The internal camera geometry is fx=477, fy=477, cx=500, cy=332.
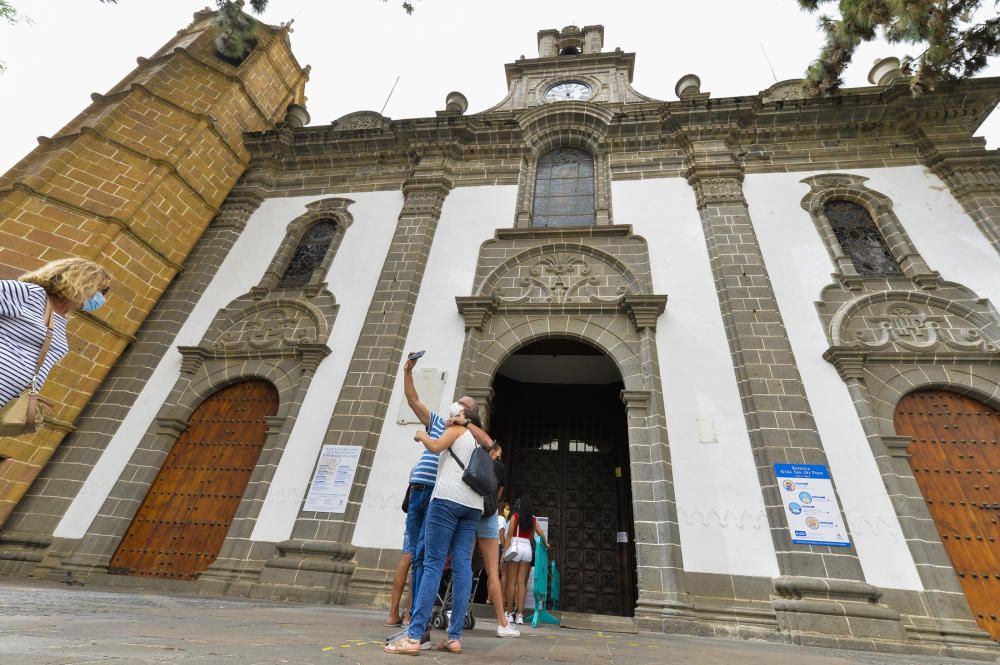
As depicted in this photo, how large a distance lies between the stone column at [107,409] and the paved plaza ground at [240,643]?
13.1 feet

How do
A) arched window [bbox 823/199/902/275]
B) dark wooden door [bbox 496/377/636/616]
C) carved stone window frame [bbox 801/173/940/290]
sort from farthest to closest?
1. dark wooden door [bbox 496/377/636/616]
2. arched window [bbox 823/199/902/275]
3. carved stone window frame [bbox 801/173/940/290]

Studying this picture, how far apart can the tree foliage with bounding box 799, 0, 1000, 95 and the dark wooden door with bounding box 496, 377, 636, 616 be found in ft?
22.1

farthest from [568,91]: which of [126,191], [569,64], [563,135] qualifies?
[126,191]

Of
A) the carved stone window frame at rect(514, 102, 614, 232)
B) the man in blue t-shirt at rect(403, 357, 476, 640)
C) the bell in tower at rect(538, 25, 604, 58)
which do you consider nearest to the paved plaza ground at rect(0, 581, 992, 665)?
the man in blue t-shirt at rect(403, 357, 476, 640)

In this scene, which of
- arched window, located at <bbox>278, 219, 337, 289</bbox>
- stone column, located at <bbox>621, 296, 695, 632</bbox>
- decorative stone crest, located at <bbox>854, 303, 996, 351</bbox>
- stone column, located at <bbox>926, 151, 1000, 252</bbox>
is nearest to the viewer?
stone column, located at <bbox>621, 296, 695, 632</bbox>

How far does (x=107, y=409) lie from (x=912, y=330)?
12.2 meters

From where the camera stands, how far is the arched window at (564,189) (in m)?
9.29

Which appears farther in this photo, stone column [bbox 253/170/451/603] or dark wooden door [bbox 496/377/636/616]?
dark wooden door [bbox 496/377/636/616]

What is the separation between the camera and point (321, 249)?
9562 mm

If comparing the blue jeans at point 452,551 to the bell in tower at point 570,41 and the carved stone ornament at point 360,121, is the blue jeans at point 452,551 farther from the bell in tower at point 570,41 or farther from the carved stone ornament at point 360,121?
the bell in tower at point 570,41

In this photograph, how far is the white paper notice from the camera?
6.25m

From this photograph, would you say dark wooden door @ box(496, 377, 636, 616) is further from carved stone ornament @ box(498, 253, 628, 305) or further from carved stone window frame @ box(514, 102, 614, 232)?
carved stone window frame @ box(514, 102, 614, 232)

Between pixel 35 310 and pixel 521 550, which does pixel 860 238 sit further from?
pixel 35 310

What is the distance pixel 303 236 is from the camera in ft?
32.5
